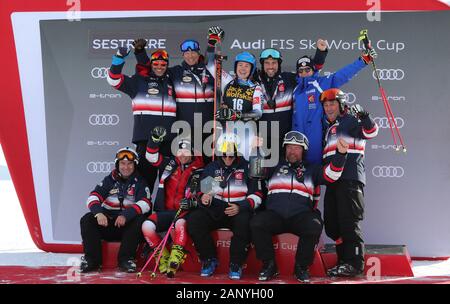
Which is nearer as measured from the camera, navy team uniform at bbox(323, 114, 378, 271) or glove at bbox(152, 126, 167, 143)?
navy team uniform at bbox(323, 114, 378, 271)

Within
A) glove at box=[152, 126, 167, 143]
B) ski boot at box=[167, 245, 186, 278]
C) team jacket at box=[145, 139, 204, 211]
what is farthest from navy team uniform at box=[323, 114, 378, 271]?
glove at box=[152, 126, 167, 143]

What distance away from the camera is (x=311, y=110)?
586cm

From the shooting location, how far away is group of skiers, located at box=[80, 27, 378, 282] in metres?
5.39

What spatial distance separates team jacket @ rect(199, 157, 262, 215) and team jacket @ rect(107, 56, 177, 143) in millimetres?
750

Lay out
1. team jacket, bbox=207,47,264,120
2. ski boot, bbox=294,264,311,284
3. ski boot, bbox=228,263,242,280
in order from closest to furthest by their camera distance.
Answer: ski boot, bbox=294,264,311,284
ski boot, bbox=228,263,242,280
team jacket, bbox=207,47,264,120

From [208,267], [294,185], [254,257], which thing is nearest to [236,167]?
[294,185]

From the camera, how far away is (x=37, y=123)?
23.4 ft

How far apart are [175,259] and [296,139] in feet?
4.71

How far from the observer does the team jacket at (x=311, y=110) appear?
585 centimetres

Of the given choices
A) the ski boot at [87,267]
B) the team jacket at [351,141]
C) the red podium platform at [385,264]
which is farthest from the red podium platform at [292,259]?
the team jacket at [351,141]

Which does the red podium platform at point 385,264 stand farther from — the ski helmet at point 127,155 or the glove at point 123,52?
the glove at point 123,52

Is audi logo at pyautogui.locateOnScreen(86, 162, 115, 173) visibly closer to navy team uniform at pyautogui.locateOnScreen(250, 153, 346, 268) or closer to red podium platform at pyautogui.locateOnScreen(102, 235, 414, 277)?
red podium platform at pyautogui.locateOnScreen(102, 235, 414, 277)

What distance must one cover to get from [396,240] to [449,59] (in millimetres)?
1940

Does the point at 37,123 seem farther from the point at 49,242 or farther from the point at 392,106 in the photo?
the point at 392,106
